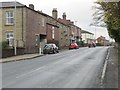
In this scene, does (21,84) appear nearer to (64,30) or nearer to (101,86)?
(101,86)

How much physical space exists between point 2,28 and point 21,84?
37255 millimetres

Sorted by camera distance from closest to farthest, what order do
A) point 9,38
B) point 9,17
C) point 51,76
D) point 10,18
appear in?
point 51,76
point 9,38
point 10,18
point 9,17

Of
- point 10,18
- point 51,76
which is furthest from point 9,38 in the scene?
point 51,76

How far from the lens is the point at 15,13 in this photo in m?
47.6

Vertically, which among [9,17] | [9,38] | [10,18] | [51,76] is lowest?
[51,76]

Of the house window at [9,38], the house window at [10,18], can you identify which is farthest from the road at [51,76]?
the house window at [10,18]

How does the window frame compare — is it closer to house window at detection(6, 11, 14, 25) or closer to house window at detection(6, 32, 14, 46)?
house window at detection(6, 11, 14, 25)

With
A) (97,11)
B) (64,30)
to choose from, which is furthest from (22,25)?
(64,30)

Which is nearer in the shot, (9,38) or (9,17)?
(9,38)

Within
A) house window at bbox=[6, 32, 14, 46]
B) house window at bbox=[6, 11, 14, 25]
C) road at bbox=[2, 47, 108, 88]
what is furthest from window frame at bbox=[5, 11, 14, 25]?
road at bbox=[2, 47, 108, 88]

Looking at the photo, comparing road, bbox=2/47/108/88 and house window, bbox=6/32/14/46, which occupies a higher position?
house window, bbox=6/32/14/46

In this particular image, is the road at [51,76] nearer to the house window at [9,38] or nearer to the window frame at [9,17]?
the house window at [9,38]

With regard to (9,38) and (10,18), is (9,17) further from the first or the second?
(9,38)

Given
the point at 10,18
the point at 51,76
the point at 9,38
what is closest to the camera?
the point at 51,76
